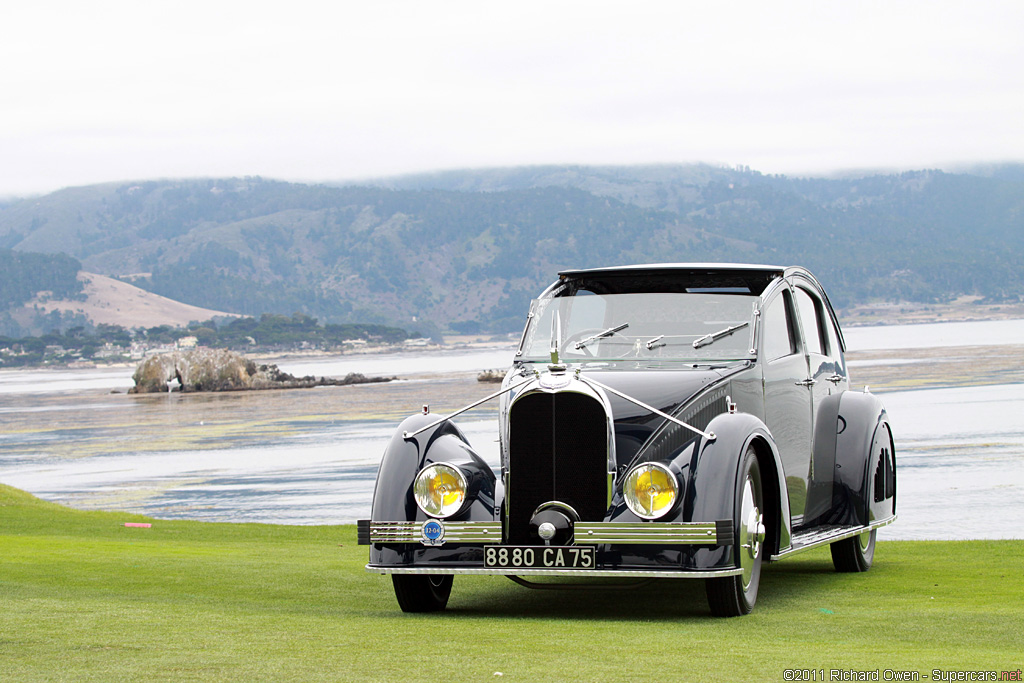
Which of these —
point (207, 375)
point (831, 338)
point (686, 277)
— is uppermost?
point (686, 277)

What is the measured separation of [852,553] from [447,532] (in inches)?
172

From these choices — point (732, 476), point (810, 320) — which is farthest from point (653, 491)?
point (810, 320)

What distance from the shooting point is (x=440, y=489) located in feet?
26.0

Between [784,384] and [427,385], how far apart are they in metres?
64.9

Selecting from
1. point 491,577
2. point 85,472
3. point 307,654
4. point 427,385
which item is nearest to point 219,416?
point 427,385

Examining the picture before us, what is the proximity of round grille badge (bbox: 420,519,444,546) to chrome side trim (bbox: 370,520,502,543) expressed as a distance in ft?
0.07

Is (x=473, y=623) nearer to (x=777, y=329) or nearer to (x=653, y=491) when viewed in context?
(x=653, y=491)

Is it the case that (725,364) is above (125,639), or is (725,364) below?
above

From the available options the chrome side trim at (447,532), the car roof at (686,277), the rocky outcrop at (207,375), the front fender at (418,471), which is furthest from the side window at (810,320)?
the rocky outcrop at (207,375)

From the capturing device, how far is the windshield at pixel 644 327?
29.3 ft

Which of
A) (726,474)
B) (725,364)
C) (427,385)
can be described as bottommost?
(427,385)

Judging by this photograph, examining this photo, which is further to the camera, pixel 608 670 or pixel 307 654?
pixel 307 654

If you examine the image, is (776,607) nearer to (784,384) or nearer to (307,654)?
(784,384)

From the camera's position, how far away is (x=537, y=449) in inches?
301
